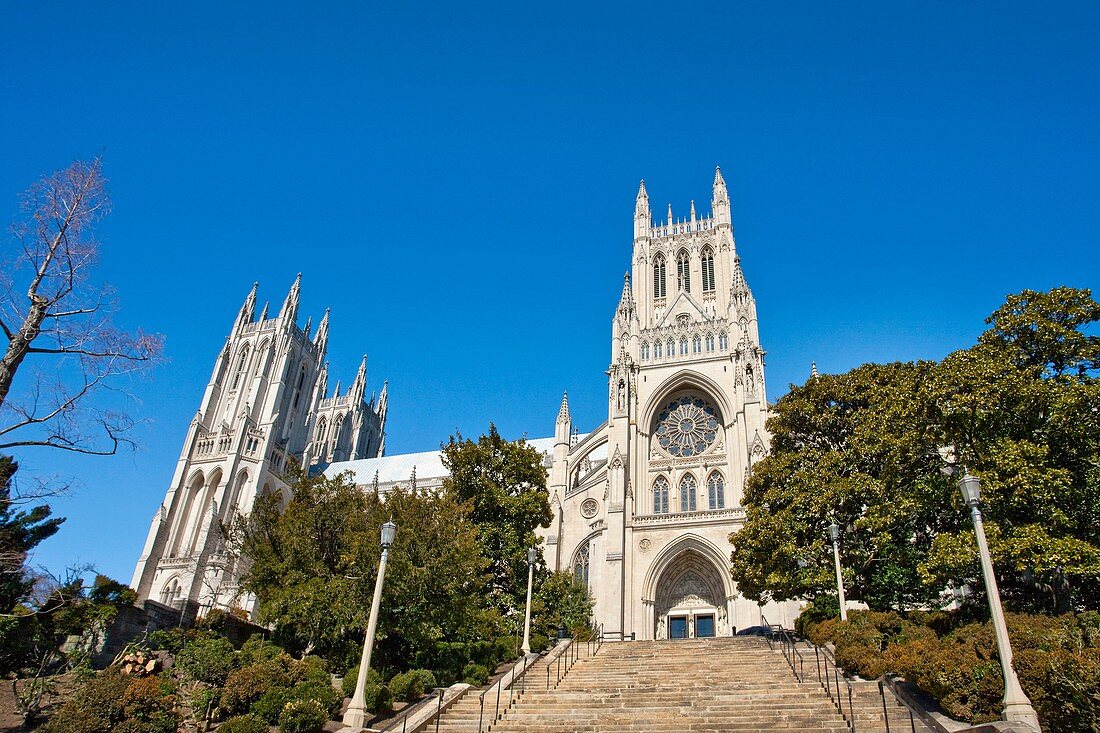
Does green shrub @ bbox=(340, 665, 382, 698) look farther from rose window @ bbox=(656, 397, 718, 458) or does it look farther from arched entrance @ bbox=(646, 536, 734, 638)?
rose window @ bbox=(656, 397, 718, 458)

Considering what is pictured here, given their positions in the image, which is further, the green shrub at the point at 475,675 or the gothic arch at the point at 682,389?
the gothic arch at the point at 682,389

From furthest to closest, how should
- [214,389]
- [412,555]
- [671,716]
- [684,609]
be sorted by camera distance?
1. [214,389]
2. [684,609]
3. [412,555]
4. [671,716]

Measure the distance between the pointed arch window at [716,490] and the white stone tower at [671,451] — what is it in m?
0.06

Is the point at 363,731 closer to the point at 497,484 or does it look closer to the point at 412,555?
the point at 412,555

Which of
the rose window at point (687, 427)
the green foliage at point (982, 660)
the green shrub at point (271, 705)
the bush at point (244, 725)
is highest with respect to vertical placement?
the rose window at point (687, 427)

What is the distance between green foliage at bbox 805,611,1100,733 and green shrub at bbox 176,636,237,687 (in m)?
15.6

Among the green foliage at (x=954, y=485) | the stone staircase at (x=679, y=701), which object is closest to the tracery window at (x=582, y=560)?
the green foliage at (x=954, y=485)

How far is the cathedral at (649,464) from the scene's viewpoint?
35469 millimetres

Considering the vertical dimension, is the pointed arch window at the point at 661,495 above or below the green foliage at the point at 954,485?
above

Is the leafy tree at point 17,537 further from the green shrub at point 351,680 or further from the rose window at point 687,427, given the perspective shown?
the rose window at point 687,427

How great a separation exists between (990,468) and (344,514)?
62.5 feet

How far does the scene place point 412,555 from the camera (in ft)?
66.8

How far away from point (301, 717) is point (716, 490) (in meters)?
27.6

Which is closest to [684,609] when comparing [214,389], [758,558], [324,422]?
Result: [758,558]
